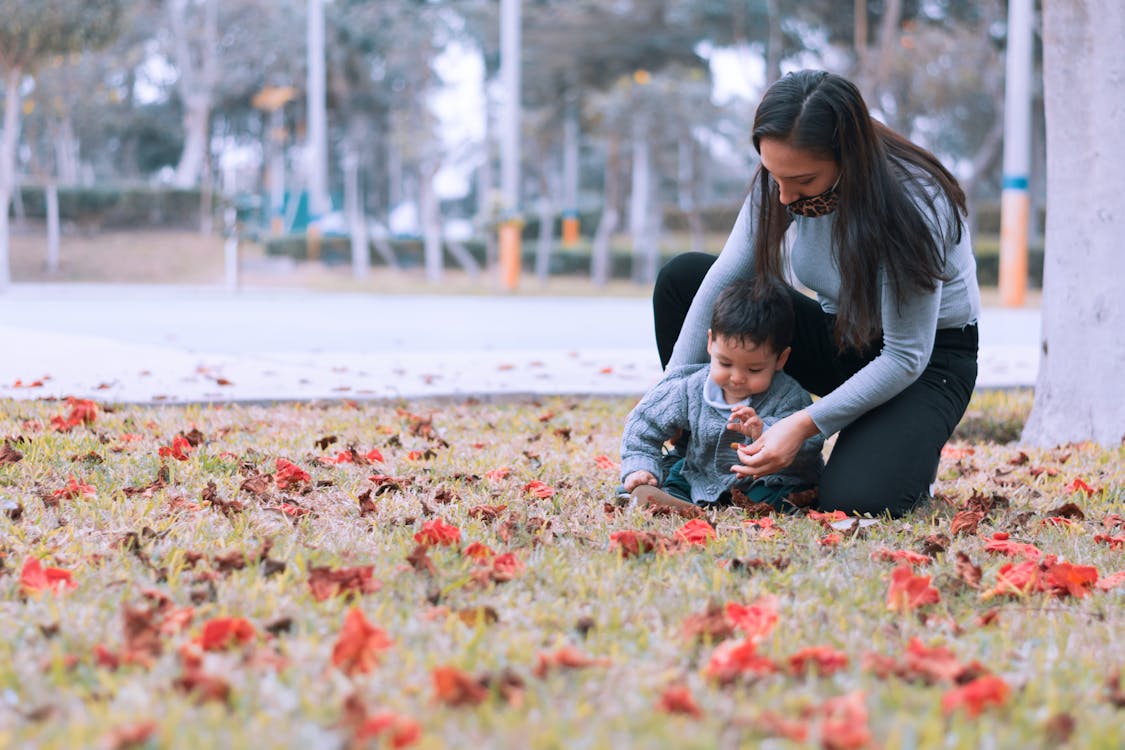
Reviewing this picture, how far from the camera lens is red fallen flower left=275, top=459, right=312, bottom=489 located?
328cm

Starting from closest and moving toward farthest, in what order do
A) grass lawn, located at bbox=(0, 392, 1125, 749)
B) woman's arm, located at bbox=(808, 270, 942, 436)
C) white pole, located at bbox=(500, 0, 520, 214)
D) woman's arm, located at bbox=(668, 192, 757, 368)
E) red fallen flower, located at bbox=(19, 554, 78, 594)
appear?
grass lawn, located at bbox=(0, 392, 1125, 749) < red fallen flower, located at bbox=(19, 554, 78, 594) < woman's arm, located at bbox=(808, 270, 942, 436) < woman's arm, located at bbox=(668, 192, 757, 368) < white pole, located at bbox=(500, 0, 520, 214)

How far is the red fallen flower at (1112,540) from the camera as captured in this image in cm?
290

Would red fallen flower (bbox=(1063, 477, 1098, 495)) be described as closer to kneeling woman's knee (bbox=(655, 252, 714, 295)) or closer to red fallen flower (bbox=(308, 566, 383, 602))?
kneeling woman's knee (bbox=(655, 252, 714, 295))

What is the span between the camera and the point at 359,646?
1.87 metres

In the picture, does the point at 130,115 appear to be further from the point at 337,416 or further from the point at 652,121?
the point at 337,416

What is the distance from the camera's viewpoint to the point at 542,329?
1067 centimetres

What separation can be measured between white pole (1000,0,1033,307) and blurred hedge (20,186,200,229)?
23.2m

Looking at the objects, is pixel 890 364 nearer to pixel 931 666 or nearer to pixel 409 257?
pixel 931 666

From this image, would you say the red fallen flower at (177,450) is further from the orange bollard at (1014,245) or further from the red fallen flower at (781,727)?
the orange bollard at (1014,245)

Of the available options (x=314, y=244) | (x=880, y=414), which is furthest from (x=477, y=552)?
(x=314, y=244)

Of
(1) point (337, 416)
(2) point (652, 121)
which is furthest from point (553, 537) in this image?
(2) point (652, 121)

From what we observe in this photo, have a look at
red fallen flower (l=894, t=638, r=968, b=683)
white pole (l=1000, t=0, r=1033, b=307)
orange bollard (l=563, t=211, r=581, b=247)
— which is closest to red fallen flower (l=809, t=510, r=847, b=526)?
red fallen flower (l=894, t=638, r=968, b=683)

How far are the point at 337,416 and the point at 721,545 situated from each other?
2.40 m

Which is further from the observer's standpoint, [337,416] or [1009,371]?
[1009,371]
